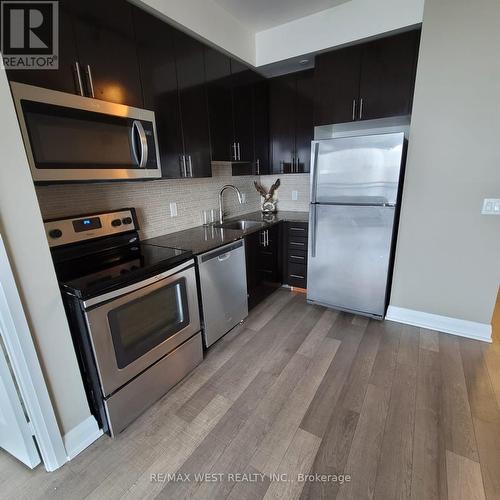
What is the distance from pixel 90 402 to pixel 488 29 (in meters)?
3.47

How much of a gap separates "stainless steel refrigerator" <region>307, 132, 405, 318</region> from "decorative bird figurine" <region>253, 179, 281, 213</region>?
98cm

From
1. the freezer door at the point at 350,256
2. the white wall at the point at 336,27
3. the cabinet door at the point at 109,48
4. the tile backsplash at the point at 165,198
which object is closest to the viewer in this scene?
the cabinet door at the point at 109,48

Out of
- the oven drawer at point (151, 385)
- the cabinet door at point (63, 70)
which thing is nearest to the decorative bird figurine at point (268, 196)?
the oven drawer at point (151, 385)

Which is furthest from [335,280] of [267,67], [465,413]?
[267,67]

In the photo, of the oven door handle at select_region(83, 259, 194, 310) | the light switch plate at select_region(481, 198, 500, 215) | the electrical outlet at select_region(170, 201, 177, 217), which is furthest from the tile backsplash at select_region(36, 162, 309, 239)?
the light switch plate at select_region(481, 198, 500, 215)

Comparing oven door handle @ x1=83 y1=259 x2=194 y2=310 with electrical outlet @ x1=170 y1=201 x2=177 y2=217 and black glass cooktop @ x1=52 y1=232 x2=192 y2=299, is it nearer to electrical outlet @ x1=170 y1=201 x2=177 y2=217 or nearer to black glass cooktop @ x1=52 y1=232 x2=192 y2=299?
black glass cooktop @ x1=52 y1=232 x2=192 y2=299

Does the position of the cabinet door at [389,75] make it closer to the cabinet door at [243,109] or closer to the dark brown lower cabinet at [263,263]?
the cabinet door at [243,109]

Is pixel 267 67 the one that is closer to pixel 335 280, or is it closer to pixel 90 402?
pixel 335 280

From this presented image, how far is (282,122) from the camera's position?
3115 millimetres

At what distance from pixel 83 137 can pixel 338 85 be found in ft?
7.48

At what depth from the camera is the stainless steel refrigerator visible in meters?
2.20

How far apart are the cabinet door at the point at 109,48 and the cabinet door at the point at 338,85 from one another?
5.73 feet

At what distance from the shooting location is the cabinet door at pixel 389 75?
2.21 m

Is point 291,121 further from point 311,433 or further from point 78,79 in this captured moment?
point 311,433
